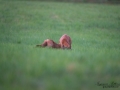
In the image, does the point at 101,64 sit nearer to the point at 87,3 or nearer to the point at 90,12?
the point at 90,12

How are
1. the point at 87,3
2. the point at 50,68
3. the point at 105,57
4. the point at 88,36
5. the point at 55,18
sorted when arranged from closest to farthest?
the point at 50,68
the point at 105,57
the point at 88,36
the point at 55,18
the point at 87,3

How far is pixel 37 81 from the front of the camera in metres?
4.00

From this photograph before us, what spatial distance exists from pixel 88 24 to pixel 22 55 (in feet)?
24.8

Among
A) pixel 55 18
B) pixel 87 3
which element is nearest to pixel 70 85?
pixel 55 18

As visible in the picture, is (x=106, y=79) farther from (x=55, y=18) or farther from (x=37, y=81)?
(x=55, y=18)

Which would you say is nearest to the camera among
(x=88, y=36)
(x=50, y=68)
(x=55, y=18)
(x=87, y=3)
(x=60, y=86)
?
(x=60, y=86)

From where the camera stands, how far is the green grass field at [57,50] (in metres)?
4.12

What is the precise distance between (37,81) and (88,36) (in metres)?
6.75

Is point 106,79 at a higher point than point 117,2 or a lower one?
lower

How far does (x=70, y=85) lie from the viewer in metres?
3.95

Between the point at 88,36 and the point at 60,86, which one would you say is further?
the point at 88,36

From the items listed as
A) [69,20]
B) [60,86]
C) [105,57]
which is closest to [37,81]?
[60,86]

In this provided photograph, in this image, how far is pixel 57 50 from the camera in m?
6.49

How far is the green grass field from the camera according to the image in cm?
412
